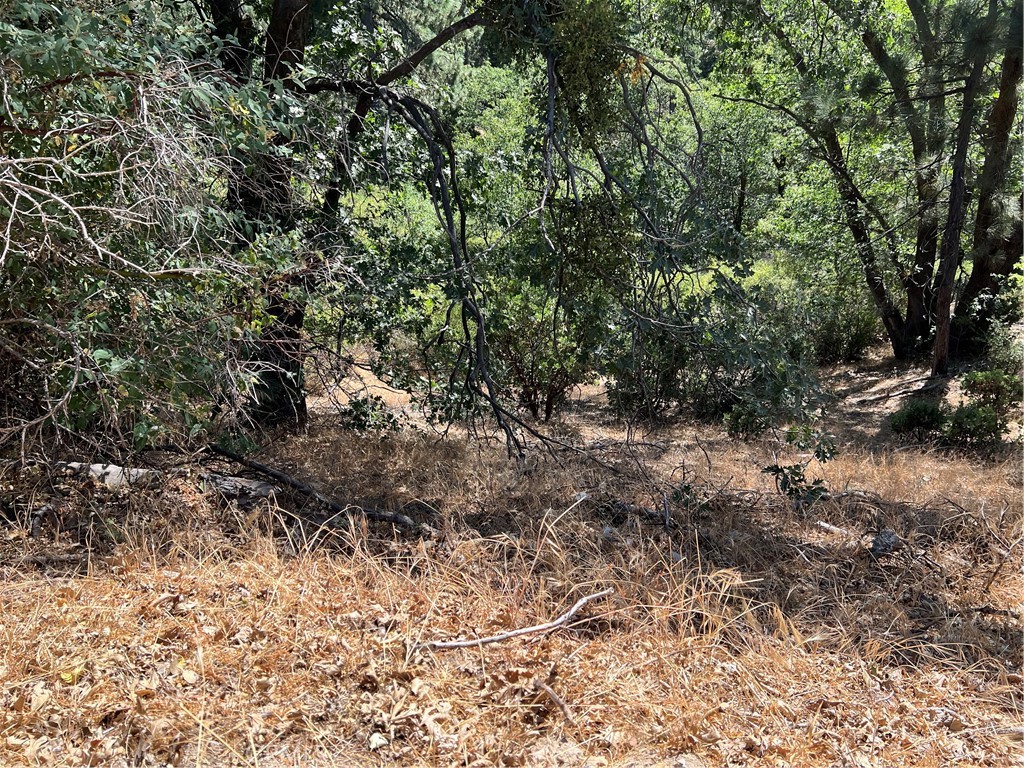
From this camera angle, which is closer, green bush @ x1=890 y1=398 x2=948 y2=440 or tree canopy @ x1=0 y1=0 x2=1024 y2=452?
tree canopy @ x1=0 y1=0 x2=1024 y2=452

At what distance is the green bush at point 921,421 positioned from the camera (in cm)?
868

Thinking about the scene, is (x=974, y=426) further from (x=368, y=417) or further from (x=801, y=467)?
(x=368, y=417)

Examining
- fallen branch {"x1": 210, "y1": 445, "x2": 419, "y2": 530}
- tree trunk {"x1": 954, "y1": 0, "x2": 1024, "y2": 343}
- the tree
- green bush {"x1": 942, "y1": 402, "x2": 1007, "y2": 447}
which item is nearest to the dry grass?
fallen branch {"x1": 210, "y1": 445, "x2": 419, "y2": 530}

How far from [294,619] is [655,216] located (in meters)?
3.24

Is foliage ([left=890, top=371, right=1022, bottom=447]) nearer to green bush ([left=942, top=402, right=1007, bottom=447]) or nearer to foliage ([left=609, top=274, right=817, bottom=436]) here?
green bush ([left=942, top=402, right=1007, bottom=447])

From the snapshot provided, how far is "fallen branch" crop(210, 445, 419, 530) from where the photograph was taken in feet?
13.9

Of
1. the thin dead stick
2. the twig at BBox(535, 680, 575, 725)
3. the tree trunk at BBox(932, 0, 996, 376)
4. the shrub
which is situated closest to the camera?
the twig at BBox(535, 680, 575, 725)

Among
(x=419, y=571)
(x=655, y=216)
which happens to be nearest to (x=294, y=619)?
(x=419, y=571)

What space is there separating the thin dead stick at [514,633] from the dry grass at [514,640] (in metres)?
0.05

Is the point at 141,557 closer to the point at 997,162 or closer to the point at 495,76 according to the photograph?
the point at 997,162

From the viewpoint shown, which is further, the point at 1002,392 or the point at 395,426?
the point at 1002,392

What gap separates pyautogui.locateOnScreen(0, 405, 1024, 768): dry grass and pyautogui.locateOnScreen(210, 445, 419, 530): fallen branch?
12 cm

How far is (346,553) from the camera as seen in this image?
152 inches

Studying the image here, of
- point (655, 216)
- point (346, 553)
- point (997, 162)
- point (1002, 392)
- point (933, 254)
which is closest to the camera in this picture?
point (346, 553)
